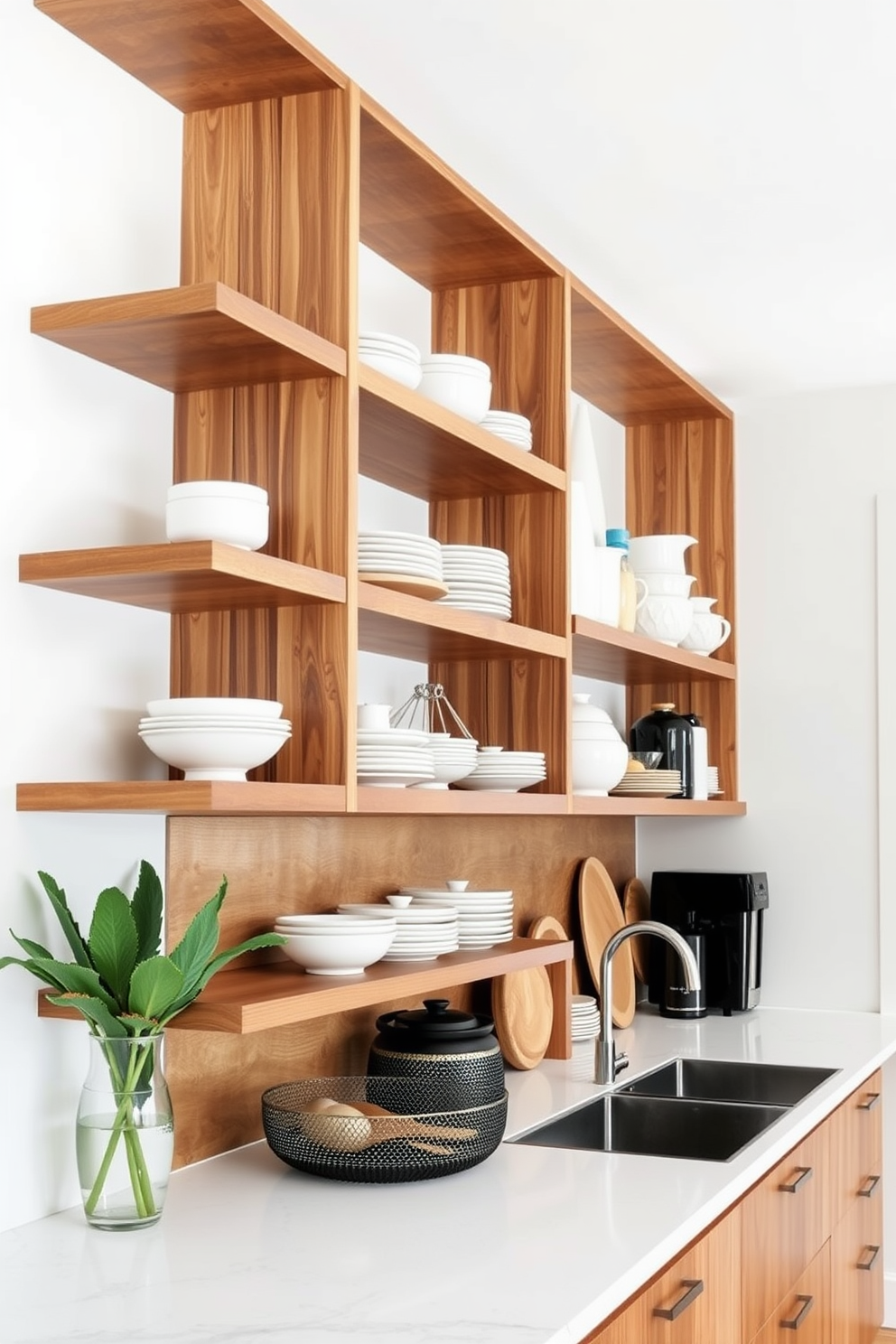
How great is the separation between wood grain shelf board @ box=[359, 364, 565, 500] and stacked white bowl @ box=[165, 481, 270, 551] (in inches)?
13.1

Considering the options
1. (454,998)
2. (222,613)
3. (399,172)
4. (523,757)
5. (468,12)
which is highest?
(468,12)

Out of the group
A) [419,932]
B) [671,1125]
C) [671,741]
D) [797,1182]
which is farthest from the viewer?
[671,741]

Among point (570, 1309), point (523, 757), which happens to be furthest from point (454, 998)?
point (570, 1309)

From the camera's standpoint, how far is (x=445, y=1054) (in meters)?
2.34

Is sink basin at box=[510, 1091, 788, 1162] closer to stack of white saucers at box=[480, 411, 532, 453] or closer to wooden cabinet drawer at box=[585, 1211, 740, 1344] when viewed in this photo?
wooden cabinet drawer at box=[585, 1211, 740, 1344]

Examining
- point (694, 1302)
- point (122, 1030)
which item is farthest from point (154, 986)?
point (694, 1302)

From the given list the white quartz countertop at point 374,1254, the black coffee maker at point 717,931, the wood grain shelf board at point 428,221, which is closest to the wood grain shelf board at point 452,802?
the white quartz countertop at point 374,1254

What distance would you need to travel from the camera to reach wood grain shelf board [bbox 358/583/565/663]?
A: 214cm

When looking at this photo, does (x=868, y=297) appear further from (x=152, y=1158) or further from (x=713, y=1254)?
(x=152, y=1158)

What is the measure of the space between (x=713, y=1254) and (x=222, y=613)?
115 cm

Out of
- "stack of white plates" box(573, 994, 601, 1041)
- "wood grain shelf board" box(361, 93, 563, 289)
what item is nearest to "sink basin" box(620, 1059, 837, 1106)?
"stack of white plates" box(573, 994, 601, 1041)

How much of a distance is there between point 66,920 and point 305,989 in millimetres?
347

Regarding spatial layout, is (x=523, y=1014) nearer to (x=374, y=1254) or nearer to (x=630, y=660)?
(x=630, y=660)

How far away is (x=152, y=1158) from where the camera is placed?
180cm
